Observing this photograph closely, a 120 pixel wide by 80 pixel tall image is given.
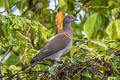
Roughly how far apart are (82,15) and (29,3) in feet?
2.48

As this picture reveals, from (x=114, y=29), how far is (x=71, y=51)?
85cm

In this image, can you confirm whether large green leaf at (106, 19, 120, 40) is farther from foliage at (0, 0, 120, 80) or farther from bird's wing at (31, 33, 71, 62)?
bird's wing at (31, 33, 71, 62)

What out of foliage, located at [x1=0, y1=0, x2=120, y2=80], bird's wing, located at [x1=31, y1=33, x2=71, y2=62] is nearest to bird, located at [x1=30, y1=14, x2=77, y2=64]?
bird's wing, located at [x1=31, y1=33, x2=71, y2=62]

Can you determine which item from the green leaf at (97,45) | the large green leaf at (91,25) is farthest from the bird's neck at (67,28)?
the green leaf at (97,45)

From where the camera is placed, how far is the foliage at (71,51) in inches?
142

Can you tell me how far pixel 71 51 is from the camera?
3910 millimetres

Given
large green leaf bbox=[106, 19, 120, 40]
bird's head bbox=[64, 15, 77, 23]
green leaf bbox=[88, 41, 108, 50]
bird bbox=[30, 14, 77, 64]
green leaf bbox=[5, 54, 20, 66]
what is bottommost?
green leaf bbox=[5, 54, 20, 66]

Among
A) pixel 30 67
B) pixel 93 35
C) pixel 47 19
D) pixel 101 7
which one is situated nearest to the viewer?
pixel 30 67

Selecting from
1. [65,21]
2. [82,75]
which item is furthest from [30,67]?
[65,21]

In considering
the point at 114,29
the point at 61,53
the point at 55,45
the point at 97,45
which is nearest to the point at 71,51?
the point at 97,45

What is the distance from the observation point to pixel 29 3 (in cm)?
600

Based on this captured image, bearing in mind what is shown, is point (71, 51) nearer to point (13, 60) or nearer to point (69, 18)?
point (13, 60)

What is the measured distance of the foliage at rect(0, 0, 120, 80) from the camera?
3609mm

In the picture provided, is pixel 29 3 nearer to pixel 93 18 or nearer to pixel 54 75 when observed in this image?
pixel 93 18
